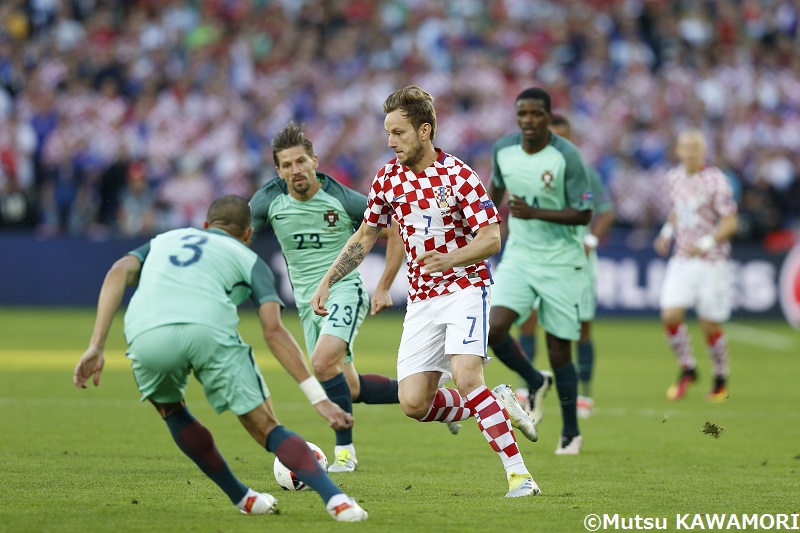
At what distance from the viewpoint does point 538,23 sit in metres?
28.2

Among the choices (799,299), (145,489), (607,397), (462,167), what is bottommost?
(799,299)

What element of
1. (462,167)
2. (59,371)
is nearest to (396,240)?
(462,167)

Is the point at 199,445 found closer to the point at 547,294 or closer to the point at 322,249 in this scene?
the point at 322,249

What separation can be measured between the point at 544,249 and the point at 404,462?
2.30 metres

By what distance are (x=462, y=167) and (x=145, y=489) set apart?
9.41 feet

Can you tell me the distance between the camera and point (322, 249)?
377 inches

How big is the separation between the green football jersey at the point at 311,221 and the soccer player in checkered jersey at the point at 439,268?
1.26 metres

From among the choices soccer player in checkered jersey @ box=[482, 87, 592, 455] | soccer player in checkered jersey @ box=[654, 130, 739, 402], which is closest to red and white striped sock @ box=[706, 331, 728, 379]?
soccer player in checkered jersey @ box=[654, 130, 739, 402]

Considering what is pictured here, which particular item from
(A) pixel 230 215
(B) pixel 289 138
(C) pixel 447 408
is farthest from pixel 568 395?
(A) pixel 230 215

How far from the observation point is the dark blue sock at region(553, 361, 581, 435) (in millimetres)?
10203

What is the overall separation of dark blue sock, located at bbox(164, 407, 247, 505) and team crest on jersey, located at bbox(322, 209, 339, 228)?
9.00 feet

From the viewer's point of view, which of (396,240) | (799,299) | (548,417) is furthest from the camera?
(799,299)

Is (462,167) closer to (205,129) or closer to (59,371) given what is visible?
(59,371)

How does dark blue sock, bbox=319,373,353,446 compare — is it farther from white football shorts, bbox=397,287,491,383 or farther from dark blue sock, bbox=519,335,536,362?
dark blue sock, bbox=519,335,536,362
